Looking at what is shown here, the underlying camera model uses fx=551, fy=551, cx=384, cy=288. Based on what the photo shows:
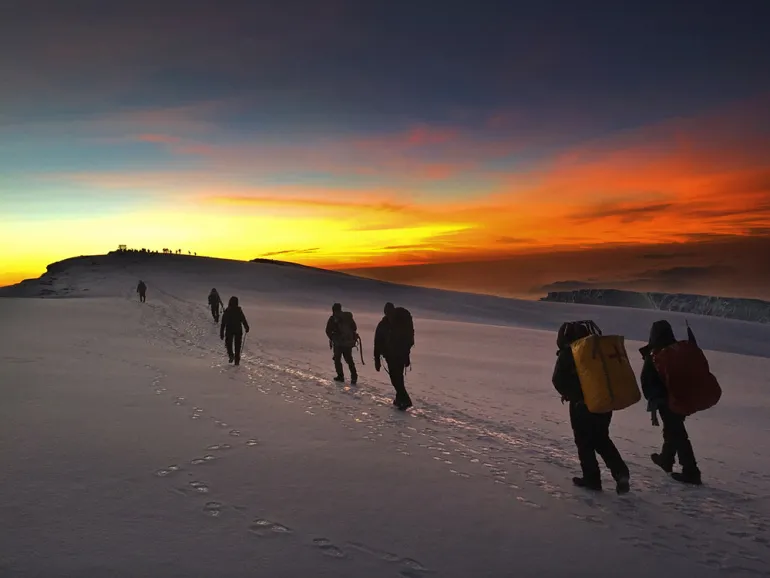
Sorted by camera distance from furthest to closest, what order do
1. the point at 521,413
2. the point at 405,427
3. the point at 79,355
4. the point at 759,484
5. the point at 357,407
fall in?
the point at 79,355
the point at 521,413
the point at 357,407
the point at 405,427
the point at 759,484

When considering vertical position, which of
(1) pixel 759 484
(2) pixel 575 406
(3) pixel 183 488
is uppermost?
(2) pixel 575 406

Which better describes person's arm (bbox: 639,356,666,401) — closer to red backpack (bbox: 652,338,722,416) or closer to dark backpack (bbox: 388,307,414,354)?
red backpack (bbox: 652,338,722,416)

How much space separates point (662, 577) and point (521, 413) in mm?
6974

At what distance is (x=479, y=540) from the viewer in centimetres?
462

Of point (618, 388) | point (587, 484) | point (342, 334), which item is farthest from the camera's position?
point (342, 334)

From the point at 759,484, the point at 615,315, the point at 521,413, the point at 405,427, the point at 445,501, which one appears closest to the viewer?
the point at 445,501

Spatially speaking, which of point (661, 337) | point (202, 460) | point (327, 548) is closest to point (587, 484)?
point (661, 337)

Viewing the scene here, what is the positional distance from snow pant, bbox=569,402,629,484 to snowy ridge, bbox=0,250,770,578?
0.87 ft

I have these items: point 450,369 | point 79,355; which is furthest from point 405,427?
point 79,355

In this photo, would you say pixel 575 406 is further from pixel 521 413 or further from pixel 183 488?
pixel 521 413

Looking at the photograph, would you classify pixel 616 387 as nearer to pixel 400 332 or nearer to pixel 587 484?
pixel 587 484

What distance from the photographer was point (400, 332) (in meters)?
10.1

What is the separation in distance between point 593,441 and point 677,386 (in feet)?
3.71

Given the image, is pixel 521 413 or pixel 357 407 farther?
pixel 521 413
